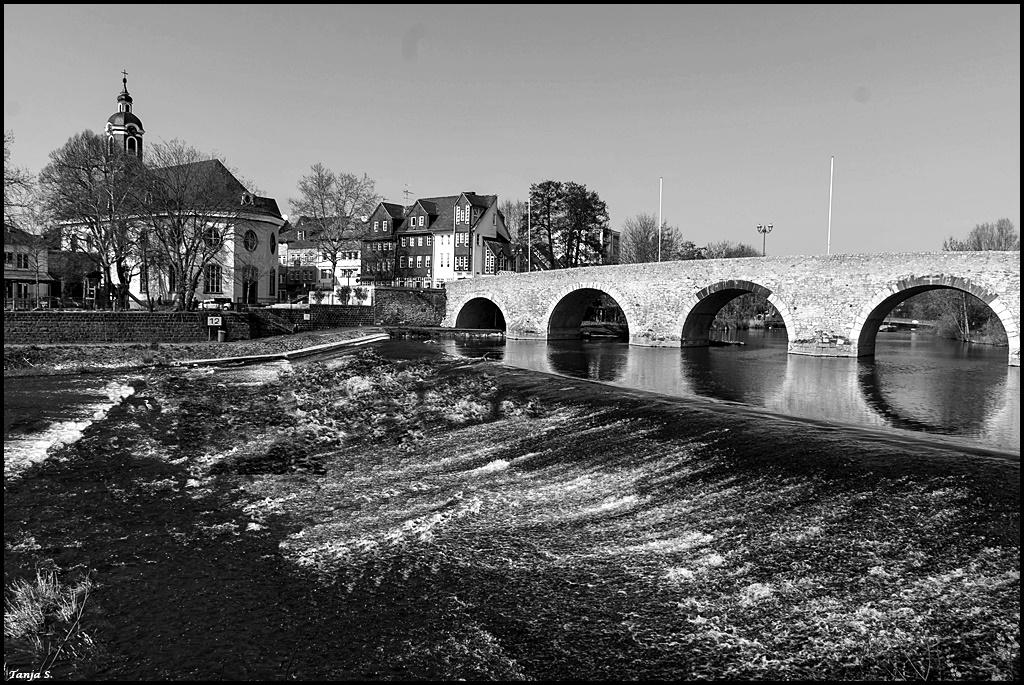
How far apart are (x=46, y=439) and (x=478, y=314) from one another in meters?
45.1

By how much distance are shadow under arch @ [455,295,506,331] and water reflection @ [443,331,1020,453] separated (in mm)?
15073

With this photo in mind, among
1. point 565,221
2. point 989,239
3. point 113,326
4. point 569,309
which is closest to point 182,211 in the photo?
point 113,326

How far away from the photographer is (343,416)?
16.3 meters

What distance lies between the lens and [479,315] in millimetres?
57562

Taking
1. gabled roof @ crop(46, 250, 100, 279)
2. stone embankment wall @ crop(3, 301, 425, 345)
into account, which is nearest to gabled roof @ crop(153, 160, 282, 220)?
stone embankment wall @ crop(3, 301, 425, 345)

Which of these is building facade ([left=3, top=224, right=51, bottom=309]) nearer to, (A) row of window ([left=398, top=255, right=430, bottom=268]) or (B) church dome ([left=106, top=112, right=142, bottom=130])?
(B) church dome ([left=106, top=112, right=142, bottom=130])

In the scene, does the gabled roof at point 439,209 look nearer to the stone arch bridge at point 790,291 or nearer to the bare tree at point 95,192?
the stone arch bridge at point 790,291

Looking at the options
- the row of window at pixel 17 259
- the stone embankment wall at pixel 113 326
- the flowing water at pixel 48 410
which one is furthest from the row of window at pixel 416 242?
the flowing water at pixel 48 410

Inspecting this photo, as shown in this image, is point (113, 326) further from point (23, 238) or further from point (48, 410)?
point (48, 410)

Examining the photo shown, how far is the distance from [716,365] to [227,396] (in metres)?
19.3

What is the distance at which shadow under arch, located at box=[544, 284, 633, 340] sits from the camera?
43500 millimetres

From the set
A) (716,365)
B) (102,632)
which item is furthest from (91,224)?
(102,632)

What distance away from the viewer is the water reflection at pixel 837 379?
15.5 meters

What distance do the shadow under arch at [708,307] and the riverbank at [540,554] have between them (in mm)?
22107
